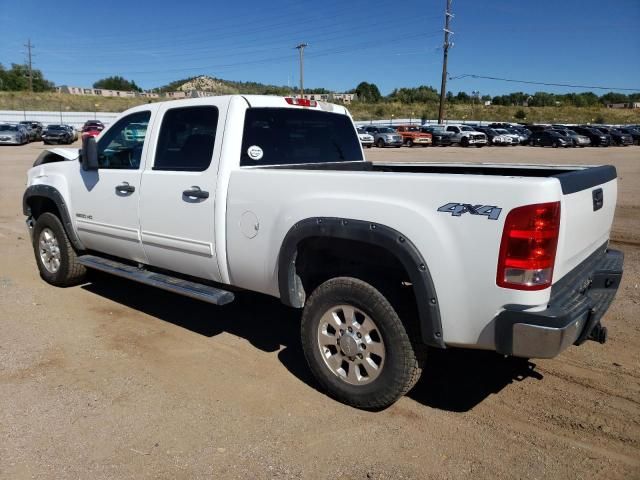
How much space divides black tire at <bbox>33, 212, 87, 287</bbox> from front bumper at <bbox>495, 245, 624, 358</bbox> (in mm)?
4472

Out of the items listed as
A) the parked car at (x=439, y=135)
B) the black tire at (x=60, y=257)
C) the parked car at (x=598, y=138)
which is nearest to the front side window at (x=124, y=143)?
the black tire at (x=60, y=257)

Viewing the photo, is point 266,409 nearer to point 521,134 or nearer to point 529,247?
point 529,247

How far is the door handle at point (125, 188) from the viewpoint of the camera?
470cm

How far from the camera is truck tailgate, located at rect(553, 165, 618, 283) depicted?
287cm

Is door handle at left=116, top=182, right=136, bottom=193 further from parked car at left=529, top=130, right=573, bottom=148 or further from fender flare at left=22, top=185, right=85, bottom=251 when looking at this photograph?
parked car at left=529, top=130, right=573, bottom=148

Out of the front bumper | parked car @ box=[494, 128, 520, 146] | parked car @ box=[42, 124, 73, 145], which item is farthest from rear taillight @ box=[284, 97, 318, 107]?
parked car @ box=[494, 128, 520, 146]

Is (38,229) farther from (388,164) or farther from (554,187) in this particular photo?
(554,187)

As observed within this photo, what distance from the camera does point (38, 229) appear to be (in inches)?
238

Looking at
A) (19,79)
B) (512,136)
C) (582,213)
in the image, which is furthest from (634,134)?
(19,79)

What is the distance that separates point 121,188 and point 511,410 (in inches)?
142

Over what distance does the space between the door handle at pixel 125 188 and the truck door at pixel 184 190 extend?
0.15m

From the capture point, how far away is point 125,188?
4.76 meters

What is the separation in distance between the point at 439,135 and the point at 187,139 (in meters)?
40.8

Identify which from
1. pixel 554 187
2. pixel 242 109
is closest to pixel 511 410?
pixel 554 187
